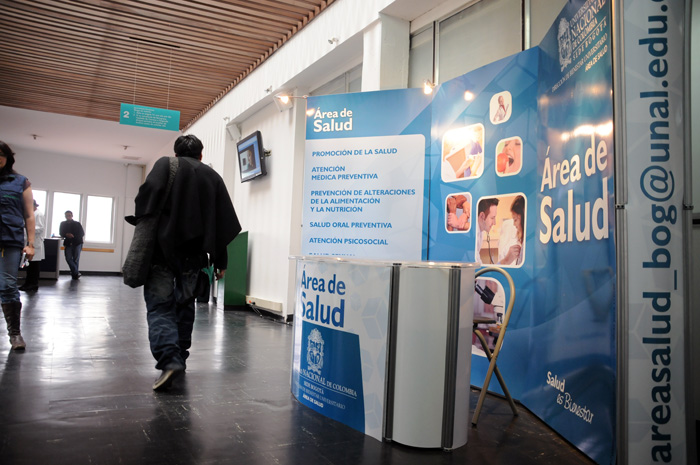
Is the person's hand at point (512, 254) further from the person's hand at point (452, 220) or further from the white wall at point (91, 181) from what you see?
the white wall at point (91, 181)

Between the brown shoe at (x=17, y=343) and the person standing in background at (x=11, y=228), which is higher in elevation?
the person standing in background at (x=11, y=228)

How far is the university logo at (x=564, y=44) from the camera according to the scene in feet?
9.07

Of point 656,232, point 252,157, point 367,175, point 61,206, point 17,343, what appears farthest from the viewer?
point 61,206

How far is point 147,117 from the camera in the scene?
8.59 meters

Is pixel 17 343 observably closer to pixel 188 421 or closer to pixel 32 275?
pixel 188 421

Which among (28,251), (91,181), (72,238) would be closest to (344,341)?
(28,251)

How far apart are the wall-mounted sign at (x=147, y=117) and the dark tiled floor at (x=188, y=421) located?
4883mm

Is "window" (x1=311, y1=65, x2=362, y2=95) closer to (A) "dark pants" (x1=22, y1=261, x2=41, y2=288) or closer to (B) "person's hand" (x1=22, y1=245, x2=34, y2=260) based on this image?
(B) "person's hand" (x1=22, y1=245, x2=34, y2=260)

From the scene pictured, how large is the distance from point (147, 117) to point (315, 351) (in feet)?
23.0

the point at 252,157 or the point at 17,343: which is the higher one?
the point at 252,157

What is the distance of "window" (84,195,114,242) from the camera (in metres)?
17.0

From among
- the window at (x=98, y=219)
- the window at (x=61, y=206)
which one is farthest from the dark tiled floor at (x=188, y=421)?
the window at (x=98, y=219)

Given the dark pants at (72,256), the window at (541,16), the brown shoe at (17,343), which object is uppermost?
the window at (541,16)

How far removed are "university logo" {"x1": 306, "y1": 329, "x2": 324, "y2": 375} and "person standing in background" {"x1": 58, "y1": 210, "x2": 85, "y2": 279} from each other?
12.6 m
